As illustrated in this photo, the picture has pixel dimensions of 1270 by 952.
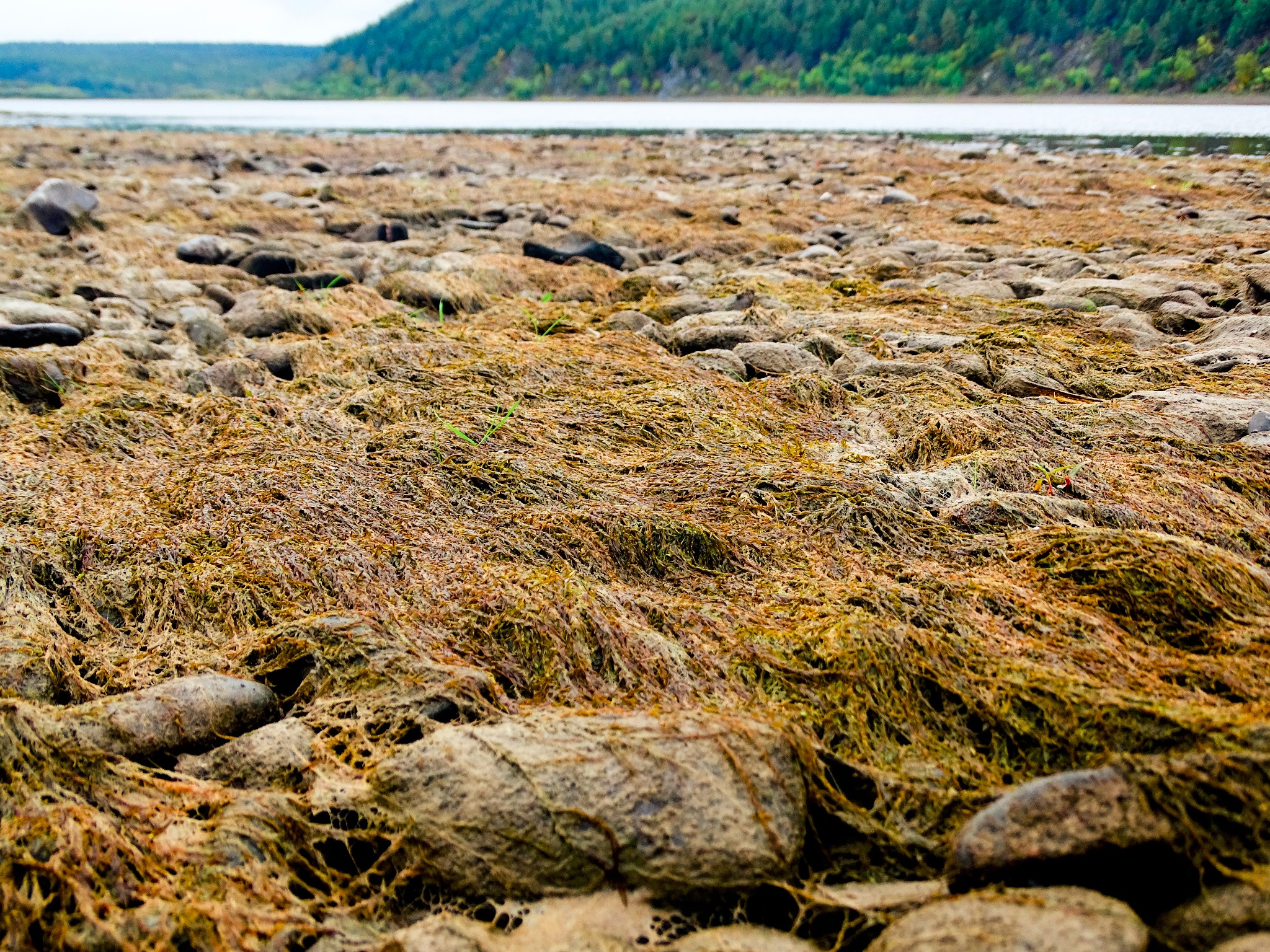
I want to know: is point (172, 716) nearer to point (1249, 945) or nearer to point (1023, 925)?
point (1023, 925)

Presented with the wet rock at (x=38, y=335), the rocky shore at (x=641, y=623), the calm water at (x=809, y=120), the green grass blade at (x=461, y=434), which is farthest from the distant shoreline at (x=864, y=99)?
the wet rock at (x=38, y=335)

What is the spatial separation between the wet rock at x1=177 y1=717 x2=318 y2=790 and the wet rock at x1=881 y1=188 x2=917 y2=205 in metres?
9.83

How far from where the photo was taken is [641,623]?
7.02 feet

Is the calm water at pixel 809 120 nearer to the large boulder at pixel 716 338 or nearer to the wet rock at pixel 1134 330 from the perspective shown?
the wet rock at pixel 1134 330

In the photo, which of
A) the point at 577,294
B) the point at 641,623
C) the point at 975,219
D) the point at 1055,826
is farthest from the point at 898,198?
the point at 1055,826

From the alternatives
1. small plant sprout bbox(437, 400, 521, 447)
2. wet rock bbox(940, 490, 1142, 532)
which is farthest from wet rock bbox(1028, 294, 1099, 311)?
small plant sprout bbox(437, 400, 521, 447)

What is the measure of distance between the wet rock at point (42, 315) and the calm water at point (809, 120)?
18555 millimetres

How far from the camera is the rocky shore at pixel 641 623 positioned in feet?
4.58

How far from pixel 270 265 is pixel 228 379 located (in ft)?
8.52

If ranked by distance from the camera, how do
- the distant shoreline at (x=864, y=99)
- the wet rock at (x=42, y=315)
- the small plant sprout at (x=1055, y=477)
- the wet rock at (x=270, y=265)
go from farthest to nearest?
the distant shoreline at (x=864, y=99) < the wet rock at (x=270, y=265) < the wet rock at (x=42, y=315) < the small plant sprout at (x=1055, y=477)

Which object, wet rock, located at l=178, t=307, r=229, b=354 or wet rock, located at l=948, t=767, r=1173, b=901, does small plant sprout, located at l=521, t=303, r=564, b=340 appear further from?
wet rock, located at l=948, t=767, r=1173, b=901

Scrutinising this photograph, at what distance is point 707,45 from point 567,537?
77.9 meters

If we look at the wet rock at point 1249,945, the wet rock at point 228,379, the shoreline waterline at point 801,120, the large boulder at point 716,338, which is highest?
the shoreline waterline at point 801,120

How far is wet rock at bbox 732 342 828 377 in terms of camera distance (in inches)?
153
